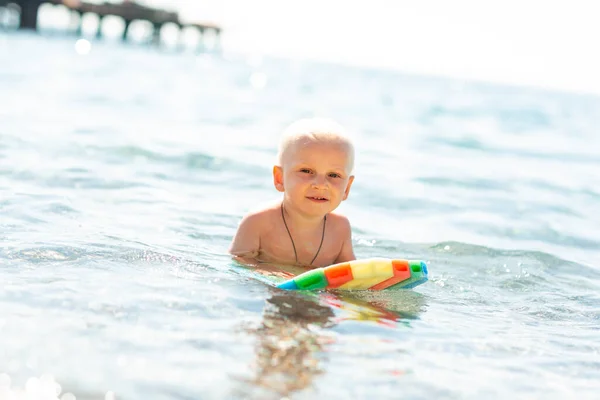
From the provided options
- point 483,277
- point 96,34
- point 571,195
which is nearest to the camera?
point 483,277

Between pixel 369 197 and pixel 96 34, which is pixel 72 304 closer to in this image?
pixel 369 197

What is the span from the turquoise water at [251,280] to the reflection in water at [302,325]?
0.5 inches

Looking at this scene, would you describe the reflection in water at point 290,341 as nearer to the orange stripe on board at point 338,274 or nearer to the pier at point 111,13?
the orange stripe on board at point 338,274

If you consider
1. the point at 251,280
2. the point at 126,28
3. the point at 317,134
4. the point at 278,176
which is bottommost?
the point at 251,280

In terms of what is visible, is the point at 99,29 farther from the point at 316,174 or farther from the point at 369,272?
the point at 369,272

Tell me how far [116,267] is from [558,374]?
2.13 metres

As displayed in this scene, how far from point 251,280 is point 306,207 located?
0.61m

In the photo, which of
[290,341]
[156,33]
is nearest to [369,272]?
[290,341]

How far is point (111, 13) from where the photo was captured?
51.3m

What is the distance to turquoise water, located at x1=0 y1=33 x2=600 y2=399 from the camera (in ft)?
9.46

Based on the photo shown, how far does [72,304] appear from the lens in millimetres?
3404

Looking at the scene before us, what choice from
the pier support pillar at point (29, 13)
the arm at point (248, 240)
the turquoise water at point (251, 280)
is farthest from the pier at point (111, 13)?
the arm at point (248, 240)

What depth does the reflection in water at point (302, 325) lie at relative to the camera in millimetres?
2820

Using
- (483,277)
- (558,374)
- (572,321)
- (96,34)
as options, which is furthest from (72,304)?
(96,34)
